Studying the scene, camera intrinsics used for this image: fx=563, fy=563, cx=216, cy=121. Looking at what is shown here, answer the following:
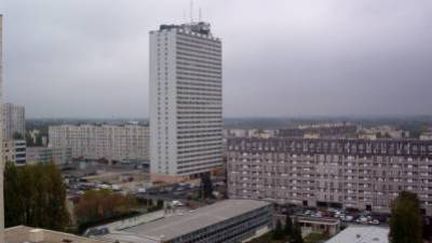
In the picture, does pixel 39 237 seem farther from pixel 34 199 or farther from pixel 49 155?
pixel 49 155

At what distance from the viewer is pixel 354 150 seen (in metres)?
18.5

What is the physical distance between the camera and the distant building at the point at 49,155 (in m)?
31.0

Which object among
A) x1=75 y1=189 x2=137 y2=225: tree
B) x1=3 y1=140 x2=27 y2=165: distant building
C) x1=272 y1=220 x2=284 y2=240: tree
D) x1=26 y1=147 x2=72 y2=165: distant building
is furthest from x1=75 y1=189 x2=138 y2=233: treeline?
x1=26 y1=147 x2=72 y2=165: distant building

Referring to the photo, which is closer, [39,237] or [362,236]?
[39,237]

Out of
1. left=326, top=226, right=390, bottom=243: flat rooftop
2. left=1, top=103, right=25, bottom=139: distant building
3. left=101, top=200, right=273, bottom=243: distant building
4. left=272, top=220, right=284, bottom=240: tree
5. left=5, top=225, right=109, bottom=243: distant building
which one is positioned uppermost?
left=1, top=103, right=25, bottom=139: distant building

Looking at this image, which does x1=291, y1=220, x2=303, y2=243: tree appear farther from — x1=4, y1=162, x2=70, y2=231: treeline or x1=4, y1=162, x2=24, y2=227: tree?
x1=4, y1=162, x2=24, y2=227: tree

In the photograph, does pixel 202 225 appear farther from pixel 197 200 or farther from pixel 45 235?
pixel 197 200

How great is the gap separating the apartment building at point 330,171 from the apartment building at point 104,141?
1601 cm

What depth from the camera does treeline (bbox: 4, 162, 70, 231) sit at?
1091 cm

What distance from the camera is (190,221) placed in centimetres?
1333

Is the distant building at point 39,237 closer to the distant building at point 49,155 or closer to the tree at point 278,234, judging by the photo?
the tree at point 278,234

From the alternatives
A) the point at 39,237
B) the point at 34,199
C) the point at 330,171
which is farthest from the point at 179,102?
the point at 39,237

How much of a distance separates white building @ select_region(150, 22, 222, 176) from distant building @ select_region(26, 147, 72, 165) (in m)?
7.69

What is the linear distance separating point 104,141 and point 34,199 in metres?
26.5
